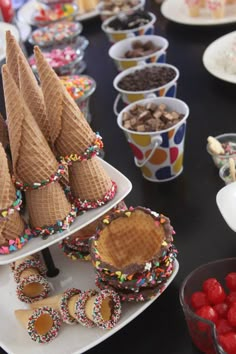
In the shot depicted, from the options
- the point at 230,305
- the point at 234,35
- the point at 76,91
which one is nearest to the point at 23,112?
the point at 230,305

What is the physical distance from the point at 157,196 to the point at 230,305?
14.5 inches

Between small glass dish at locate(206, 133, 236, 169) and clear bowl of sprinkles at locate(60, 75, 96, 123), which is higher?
clear bowl of sprinkles at locate(60, 75, 96, 123)

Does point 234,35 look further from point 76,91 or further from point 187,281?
point 187,281

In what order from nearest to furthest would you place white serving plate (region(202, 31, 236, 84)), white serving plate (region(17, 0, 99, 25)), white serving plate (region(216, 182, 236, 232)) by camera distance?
1. white serving plate (region(216, 182, 236, 232))
2. white serving plate (region(202, 31, 236, 84))
3. white serving plate (region(17, 0, 99, 25))

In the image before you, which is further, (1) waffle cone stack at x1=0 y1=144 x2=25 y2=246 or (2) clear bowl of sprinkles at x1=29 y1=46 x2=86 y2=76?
(2) clear bowl of sprinkles at x1=29 y1=46 x2=86 y2=76

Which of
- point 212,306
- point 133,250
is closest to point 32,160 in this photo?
point 133,250

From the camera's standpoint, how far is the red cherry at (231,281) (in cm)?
77

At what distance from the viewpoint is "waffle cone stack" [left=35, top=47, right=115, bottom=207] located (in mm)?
752

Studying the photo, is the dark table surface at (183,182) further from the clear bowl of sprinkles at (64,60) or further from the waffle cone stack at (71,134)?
A: the waffle cone stack at (71,134)

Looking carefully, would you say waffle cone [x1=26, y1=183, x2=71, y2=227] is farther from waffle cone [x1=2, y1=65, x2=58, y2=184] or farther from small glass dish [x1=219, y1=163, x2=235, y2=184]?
small glass dish [x1=219, y1=163, x2=235, y2=184]

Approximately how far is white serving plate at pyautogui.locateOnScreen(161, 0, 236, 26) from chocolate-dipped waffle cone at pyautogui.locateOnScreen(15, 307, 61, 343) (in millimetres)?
1192

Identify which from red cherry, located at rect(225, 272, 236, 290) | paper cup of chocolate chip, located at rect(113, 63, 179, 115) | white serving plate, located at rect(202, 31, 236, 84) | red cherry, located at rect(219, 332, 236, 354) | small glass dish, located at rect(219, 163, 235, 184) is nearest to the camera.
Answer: red cherry, located at rect(219, 332, 236, 354)

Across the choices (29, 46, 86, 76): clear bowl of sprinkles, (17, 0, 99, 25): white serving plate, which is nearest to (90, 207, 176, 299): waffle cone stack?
(29, 46, 86, 76): clear bowl of sprinkles

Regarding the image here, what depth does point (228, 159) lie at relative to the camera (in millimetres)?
1049
